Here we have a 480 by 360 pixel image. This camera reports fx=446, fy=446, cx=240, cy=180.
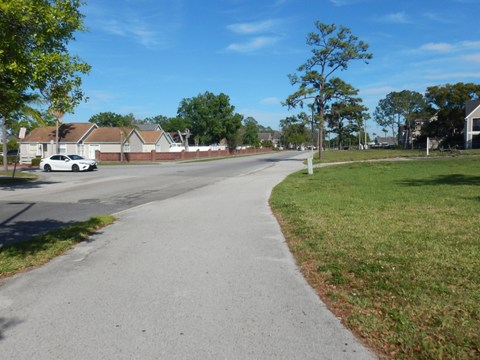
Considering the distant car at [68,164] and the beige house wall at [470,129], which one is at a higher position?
the beige house wall at [470,129]

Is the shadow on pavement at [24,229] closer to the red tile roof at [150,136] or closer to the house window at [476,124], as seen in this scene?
the red tile roof at [150,136]

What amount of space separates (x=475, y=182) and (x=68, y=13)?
15391 millimetres

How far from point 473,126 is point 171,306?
264 feet

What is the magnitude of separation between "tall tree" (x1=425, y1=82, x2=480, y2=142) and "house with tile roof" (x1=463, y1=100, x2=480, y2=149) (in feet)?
19.6

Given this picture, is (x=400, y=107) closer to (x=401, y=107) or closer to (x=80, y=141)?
(x=401, y=107)

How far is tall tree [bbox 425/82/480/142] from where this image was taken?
3221 inches

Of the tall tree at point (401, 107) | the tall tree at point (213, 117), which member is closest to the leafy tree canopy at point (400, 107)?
the tall tree at point (401, 107)

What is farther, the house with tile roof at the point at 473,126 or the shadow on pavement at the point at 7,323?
the house with tile roof at the point at 473,126

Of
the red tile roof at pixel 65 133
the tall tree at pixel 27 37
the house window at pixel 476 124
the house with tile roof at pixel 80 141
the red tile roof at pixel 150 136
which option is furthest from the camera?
the house window at pixel 476 124

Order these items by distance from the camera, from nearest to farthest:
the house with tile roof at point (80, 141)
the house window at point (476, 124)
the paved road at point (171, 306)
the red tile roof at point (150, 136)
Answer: the paved road at point (171, 306)
the house with tile roof at point (80, 141)
the red tile roof at point (150, 136)
the house window at point (476, 124)

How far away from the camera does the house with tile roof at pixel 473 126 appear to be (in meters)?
73.2

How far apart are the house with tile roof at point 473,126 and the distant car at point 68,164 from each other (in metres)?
62.6

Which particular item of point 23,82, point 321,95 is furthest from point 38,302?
point 321,95

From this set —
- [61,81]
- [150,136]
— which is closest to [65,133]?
[150,136]
